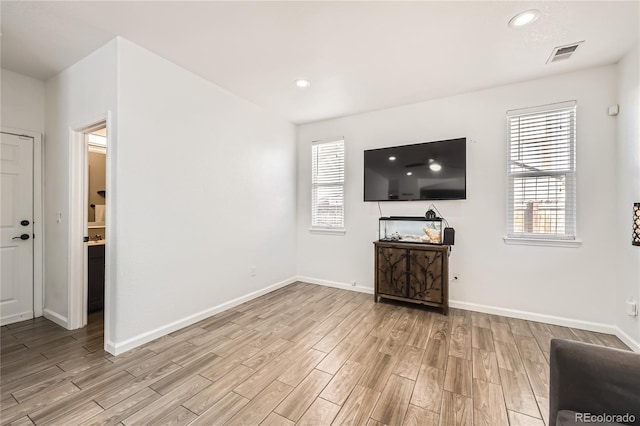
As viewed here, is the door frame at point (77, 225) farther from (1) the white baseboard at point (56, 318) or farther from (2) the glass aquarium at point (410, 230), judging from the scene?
(2) the glass aquarium at point (410, 230)

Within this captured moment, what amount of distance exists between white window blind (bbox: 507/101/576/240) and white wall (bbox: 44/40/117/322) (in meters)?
4.19

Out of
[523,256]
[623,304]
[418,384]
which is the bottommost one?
[418,384]

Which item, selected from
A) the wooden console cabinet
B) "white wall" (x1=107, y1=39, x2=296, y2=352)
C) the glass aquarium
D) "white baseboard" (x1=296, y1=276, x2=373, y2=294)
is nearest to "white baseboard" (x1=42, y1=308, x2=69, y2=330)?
"white wall" (x1=107, y1=39, x2=296, y2=352)

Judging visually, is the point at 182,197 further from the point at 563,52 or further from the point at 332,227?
the point at 563,52

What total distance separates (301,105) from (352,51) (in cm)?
143

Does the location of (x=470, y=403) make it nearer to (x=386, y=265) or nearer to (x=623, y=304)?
(x=386, y=265)

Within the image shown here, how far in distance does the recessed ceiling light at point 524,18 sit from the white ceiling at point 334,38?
0.15 ft

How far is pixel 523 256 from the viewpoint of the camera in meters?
3.08

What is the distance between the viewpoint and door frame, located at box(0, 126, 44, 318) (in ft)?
10.1

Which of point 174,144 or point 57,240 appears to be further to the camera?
point 57,240

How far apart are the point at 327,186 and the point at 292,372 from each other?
292 cm

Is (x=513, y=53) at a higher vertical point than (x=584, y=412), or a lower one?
higher

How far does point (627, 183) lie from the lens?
2.49m

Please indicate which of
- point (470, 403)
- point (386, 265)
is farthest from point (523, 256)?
point (470, 403)
